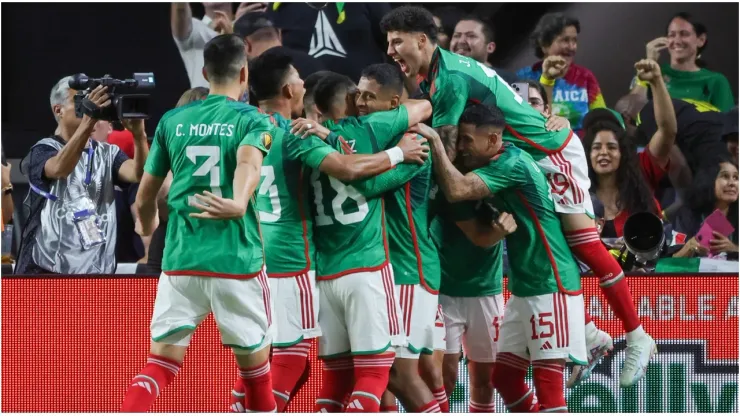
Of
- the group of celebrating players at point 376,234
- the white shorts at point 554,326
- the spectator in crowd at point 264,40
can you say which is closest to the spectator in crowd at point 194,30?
the spectator in crowd at point 264,40

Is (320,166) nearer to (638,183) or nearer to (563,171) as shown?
(563,171)

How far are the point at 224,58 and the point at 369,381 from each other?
1.75 m

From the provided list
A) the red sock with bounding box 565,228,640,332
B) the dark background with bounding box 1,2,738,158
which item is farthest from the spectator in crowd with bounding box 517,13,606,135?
the red sock with bounding box 565,228,640,332

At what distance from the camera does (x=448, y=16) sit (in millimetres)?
10250

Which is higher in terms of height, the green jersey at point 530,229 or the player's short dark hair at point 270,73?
the player's short dark hair at point 270,73

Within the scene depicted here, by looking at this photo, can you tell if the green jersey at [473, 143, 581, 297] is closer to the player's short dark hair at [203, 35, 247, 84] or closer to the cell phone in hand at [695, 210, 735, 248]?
the player's short dark hair at [203, 35, 247, 84]

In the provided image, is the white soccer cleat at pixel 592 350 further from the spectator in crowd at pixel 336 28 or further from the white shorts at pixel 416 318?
the spectator in crowd at pixel 336 28

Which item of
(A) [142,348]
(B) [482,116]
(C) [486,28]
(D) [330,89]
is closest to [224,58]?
(D) [330,89]

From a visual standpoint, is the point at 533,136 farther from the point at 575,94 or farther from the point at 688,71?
the point at 688,71

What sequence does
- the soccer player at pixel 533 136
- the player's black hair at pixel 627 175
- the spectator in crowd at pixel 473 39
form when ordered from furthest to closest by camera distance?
the spectator in crowd at pixel 473 39
the player's black hair at pixel 627 175
the soccer player at pixel 533 136

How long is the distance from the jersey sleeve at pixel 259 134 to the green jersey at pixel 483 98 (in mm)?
1069

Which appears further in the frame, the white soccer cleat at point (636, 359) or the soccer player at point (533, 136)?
the white soccer cleat at point (636, 359)

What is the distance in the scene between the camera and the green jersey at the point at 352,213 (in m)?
6.02

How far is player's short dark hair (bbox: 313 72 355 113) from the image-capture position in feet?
20.7
